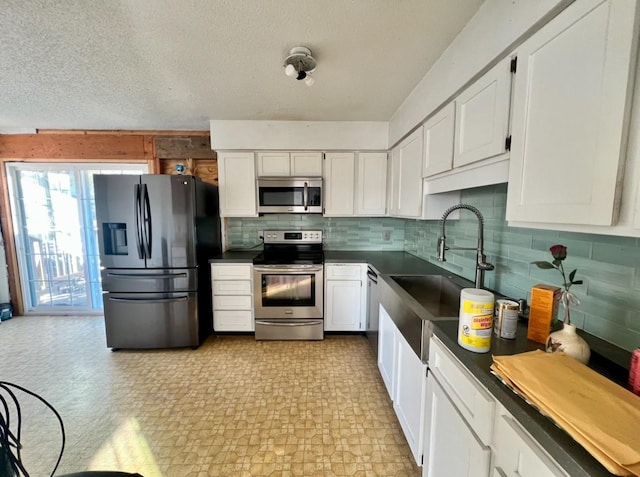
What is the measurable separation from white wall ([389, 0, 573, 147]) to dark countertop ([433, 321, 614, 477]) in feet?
3.96

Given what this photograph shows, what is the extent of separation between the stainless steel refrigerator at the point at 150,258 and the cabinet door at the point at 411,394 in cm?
209

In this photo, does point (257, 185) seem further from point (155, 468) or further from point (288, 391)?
point (155, 468)

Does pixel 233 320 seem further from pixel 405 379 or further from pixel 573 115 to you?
pixel 573 115

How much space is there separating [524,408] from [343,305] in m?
2.19

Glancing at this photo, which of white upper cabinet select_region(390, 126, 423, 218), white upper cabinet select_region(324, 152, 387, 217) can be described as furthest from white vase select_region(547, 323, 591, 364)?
white upper cabinet select_region(324, 152, 387, 217)

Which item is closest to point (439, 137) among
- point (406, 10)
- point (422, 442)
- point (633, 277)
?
point (406, 10)

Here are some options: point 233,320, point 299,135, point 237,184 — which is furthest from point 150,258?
point 299,135

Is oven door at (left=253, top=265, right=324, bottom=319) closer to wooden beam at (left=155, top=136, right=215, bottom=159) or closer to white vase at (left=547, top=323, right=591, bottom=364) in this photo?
wooden beam at (left=155, top=136, right=215, bottom=159)

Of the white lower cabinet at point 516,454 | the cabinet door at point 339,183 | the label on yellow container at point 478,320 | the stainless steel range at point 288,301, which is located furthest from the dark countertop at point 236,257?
the white lower cabinet at point 516,454

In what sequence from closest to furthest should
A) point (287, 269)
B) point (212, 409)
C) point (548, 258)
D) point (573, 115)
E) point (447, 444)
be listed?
point (573, 115)
point (447, 444)
point (548, 258)
point (212, 409)
point (287, 269)

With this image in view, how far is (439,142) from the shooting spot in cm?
170

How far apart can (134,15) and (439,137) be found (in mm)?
1900

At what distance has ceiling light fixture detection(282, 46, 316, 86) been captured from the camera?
5.37 feet

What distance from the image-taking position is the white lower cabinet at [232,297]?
284 cm
